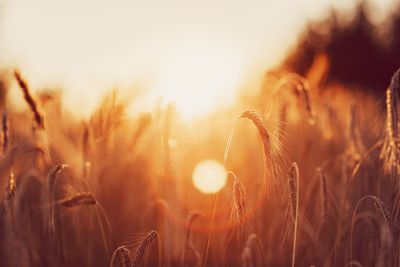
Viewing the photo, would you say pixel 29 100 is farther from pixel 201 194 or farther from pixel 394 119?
pixel 201 194

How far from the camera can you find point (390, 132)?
225cm

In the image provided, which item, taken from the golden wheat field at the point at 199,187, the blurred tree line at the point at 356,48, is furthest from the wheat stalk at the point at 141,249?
the blurred tree line at the point at 356,48

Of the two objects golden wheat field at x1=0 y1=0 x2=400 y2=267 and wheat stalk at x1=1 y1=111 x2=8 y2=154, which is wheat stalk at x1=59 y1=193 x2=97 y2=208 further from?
wheat stalk at x1=1 y1=111 x2=8 y2=154

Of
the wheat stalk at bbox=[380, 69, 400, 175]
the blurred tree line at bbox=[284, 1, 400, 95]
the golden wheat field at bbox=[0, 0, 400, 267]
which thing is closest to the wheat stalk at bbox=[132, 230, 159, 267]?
the golden wheat field at bbox=[0, 0, 400, 267]

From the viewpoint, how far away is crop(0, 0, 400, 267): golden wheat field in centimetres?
233

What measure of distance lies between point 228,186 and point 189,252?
1.54 m

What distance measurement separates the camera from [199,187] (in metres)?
4.88

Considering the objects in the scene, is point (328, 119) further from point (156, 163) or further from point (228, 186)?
point (156, 163)

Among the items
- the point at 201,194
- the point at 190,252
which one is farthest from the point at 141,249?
the point at 201,194

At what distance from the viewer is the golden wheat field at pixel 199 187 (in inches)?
91.7

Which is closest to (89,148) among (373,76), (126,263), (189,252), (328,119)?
(189,252)

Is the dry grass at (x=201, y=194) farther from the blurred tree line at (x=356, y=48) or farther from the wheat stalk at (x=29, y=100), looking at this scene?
the blurred tree line at (x=356, y=48)

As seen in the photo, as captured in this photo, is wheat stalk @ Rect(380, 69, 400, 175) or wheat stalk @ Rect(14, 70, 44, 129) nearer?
wheat stalk @ Rect(380, 69, 400, 175)

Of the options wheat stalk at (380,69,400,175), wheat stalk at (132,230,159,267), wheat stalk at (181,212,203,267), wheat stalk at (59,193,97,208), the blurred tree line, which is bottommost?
wheat stalk at (181,212,203,267)
